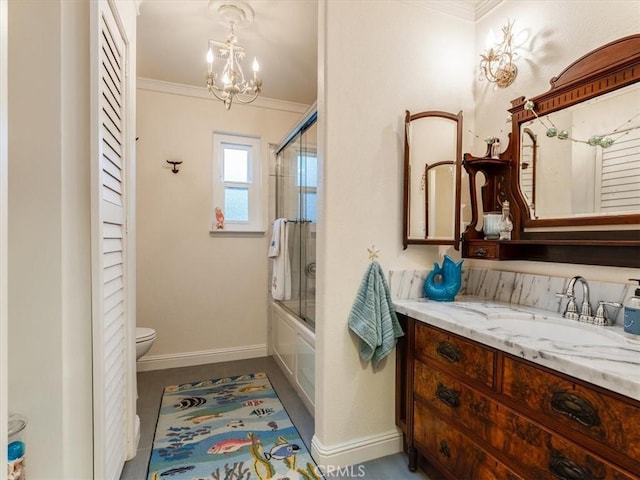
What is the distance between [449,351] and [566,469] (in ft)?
1.68

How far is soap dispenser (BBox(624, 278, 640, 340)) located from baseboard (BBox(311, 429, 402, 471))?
1233mm

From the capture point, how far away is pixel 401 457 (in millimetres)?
1793

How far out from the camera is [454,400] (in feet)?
4.55

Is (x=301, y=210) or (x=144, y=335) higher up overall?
(x=301, y=210)

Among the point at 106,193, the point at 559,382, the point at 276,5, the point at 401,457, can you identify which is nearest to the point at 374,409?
the point at 401,457

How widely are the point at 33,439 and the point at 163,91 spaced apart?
2780mm

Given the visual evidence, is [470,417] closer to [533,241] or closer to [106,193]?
[533,241]

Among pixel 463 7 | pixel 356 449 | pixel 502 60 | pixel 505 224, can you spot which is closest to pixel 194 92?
pixel 463 7

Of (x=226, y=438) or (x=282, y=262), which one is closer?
(x=226, y=438)

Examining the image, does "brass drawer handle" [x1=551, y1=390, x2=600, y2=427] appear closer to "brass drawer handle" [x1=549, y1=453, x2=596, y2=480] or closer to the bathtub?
"brass drawer handle" [x1=549, y1=453, x2=596, y2=480]

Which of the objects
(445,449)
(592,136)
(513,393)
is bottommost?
(445,449)

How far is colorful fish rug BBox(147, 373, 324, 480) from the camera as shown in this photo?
1.67m

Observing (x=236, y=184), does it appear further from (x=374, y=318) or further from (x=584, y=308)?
(x=584, y=308)

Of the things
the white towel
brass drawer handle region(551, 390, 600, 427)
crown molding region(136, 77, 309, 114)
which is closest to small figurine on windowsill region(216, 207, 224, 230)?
the white towel
